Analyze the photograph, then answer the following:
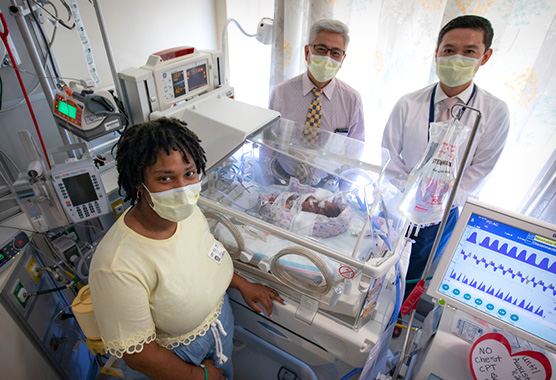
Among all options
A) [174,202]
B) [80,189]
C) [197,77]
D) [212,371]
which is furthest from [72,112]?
[212,371]

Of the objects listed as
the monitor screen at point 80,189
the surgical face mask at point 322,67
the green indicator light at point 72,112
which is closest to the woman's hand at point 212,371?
the monitor screen at point 80,189

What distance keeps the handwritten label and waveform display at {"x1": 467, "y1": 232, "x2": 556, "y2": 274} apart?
279 millimetres

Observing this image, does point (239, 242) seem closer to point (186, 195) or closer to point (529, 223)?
point (186, 195)

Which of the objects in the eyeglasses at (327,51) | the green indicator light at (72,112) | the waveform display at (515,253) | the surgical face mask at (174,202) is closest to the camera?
the waveform display at (515,253)

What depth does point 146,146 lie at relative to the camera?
3.14 ft

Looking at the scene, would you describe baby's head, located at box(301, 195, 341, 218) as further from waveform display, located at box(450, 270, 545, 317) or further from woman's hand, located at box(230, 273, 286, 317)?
waveform display, located at box(450, 270, 545, 317)

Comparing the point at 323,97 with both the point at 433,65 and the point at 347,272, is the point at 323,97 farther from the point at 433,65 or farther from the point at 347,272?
the point at 347,272

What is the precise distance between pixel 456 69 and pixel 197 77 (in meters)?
1.36

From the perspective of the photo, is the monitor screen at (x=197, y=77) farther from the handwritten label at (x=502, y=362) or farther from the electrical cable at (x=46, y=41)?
the handwritten label at (x=502, y=362)

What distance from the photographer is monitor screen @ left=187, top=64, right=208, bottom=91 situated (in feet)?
5.50

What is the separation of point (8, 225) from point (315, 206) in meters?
1.50

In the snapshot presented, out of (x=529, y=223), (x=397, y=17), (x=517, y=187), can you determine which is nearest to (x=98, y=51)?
(x=397, y=17)

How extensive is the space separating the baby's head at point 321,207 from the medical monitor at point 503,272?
48 centimetres

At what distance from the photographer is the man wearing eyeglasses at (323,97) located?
1994mm
